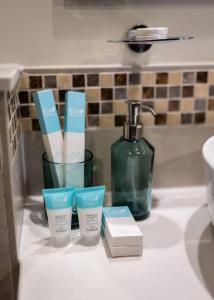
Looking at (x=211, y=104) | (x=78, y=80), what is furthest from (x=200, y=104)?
(x=78, y=80)

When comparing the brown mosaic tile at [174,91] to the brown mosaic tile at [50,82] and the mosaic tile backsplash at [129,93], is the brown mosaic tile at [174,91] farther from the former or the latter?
the brown mosaic tile at [50,82]

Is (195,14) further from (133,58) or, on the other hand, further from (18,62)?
(18,62)

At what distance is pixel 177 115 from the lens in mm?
763

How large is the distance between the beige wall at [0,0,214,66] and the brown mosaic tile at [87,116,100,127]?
3.8 inches

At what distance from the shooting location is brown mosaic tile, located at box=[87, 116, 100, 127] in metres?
0.74

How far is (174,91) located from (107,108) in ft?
0.40

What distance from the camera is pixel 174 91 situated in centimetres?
75

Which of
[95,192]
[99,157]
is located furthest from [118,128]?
[95,192]

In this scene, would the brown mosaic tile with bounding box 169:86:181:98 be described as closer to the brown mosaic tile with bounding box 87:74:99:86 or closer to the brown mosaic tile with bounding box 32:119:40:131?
the brown mosaic tile with bounding box 87:74:99:86

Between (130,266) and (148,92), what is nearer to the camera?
(130,266)

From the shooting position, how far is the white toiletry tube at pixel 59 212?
0.61 metres

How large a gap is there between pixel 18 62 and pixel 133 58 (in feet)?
0.64

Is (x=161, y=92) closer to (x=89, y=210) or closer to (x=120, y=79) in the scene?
(x=120, y=79)

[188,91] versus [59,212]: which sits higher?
[188,91]
